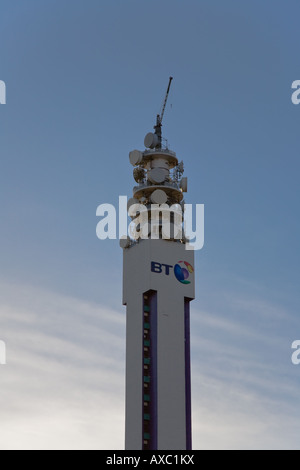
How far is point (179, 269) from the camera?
13838 cm

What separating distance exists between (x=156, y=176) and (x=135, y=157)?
5.18 m

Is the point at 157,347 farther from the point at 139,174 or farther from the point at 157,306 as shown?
the point at 139,174

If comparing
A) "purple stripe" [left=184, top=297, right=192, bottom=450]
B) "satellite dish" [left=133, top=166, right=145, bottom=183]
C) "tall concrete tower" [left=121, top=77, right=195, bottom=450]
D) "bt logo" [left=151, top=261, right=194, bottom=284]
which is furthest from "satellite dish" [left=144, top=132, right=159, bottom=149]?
"purple stripe" [left=184, top=297, right=192, bottom=450]

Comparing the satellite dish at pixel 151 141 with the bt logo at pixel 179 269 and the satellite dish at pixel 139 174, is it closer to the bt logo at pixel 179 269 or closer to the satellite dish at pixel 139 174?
the satellite dish at pixel 139 174

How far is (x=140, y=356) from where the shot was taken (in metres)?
133

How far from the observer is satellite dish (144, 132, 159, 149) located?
146m

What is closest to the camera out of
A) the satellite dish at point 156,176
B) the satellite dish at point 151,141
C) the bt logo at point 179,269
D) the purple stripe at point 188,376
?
the purple stripe at point 188,376

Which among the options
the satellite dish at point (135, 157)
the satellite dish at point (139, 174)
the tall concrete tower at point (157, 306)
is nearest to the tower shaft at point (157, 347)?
the tall concrete tower at point (157, 306)

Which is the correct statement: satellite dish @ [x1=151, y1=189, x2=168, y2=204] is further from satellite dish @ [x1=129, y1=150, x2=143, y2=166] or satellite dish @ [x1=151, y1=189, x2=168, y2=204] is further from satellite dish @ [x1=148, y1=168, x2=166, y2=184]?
satellite dish @ [x1=129, y1=150, x2=143, y2=166]

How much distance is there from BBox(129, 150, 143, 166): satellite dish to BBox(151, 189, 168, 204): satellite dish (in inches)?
238

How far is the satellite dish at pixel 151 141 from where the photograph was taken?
146m

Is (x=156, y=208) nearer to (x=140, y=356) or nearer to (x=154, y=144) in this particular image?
(x=154, y=144)

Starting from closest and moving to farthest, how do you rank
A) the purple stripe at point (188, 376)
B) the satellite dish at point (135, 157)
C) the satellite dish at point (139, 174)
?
the purple stripe at point (188, 376), the satellite dish at point (135, 157), the satellite dish at point (139, 174)
